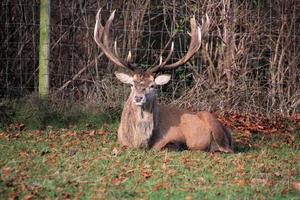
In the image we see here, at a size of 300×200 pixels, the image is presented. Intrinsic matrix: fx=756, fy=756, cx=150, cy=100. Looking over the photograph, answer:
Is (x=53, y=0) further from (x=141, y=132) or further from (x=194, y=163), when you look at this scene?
(x=194, y=163)

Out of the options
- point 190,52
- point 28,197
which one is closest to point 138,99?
point 190,52

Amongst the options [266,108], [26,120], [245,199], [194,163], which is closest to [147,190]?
[245,199]

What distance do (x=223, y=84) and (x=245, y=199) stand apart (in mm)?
6228

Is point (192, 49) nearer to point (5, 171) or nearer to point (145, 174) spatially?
point (145, 174)

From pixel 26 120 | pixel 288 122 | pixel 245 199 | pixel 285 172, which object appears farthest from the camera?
pixel 288 122

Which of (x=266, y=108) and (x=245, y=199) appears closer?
(x=245, y=199)

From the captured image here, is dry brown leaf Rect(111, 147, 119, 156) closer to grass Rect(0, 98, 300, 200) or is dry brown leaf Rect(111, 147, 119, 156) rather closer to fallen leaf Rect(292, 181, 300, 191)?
grass Rect(0, 98, 300, 200)

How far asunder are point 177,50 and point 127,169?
5464 mm

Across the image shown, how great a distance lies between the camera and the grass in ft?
21.0

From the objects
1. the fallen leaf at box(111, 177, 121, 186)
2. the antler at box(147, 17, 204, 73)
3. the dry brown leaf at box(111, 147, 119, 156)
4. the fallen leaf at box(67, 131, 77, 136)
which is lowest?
the fallen leaf at box(67, 131, 77, 136)

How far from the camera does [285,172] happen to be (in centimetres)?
775

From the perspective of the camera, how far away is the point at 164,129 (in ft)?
30.7

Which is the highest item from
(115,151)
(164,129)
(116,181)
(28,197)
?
(28,197)

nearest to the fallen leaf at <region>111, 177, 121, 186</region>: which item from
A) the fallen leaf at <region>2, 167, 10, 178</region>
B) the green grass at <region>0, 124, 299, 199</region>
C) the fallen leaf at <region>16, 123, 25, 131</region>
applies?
the green grass at <region>0, 124, 299, 199</region>
